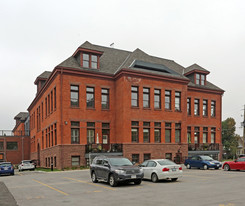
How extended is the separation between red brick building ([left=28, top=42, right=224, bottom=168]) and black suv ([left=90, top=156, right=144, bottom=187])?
46.5 ft

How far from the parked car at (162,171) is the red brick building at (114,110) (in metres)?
14.5

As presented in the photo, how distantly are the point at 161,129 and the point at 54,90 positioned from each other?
47.4 ft

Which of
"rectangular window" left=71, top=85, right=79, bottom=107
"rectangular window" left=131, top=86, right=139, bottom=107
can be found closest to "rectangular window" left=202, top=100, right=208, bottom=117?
"rectangular window" left=131, top=86, right=139, bottom=107

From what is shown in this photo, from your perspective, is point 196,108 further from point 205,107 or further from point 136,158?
point 136,158

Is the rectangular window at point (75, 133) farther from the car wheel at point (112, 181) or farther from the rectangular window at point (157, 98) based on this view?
the car wheel at point (112, 181)

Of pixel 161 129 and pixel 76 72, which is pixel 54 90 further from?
pixel 161 129

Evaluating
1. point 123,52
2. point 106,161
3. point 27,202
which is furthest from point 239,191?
point 123,52

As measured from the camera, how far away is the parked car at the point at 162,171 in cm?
1647

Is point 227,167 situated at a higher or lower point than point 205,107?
lower

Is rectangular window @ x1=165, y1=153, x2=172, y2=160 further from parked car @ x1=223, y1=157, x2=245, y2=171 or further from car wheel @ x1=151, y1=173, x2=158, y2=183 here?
car wheel @ x1=151, y1=173, x2=158, y2=183

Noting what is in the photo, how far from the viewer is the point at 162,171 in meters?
16.4

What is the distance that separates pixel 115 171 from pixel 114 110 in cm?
2033

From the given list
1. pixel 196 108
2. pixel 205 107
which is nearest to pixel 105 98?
pixel 196 108

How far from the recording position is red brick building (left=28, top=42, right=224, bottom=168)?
3186 centimetres
